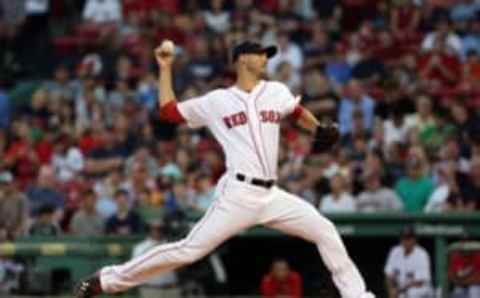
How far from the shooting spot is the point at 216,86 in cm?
1828

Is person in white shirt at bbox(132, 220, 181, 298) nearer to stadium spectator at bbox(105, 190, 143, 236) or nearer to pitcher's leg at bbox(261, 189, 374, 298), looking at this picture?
stadium spectator at bbox(105, 190, 143, 236)

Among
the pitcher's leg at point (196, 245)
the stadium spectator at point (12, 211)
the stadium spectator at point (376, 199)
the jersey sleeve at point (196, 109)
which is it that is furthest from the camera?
the stadium spectator at point (12, 211)

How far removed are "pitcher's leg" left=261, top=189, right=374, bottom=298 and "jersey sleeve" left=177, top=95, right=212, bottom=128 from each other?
0.73 metres

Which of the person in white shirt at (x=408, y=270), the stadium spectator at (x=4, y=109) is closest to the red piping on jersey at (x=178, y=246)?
the person in white shirt at (x=408, y=270)

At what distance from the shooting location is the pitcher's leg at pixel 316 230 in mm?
9914

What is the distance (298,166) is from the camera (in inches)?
648

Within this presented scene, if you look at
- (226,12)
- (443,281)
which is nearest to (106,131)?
(226,12)

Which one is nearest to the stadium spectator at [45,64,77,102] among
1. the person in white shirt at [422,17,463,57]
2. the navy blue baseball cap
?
the person in white shirt at [422,17,463,57]

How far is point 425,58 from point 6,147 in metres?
5.33

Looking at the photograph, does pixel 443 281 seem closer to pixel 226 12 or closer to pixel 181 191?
pixel 181 191

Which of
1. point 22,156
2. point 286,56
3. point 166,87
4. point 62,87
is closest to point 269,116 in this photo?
point 166,87

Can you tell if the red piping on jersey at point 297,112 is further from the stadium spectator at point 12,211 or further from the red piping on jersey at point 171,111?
the stadium spectator at point 12,211

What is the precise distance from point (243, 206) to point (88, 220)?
673 centimetres

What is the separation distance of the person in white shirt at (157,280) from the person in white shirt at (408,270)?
2176 mm
